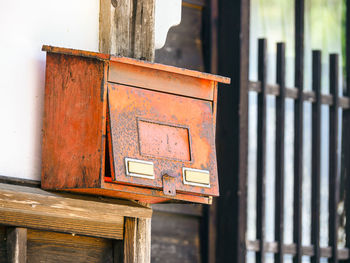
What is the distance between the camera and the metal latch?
2.57m

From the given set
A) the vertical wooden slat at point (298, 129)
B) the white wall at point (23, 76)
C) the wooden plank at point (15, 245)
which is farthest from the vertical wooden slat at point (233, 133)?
the wooden plank at point (15, 245)

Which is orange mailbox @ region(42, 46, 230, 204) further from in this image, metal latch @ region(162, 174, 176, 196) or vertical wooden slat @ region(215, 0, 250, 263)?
vertical wooden slat @ region(215, 0, 250, 263)

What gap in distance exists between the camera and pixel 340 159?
190 inches

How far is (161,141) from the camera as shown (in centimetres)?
262

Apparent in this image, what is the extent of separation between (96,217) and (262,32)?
7.72ft

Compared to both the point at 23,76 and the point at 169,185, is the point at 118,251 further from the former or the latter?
the point at 23,76

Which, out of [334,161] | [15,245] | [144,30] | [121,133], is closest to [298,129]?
[334,161]

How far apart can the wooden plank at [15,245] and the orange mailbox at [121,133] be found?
0.62 feet

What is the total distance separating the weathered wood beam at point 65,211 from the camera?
2.42 m

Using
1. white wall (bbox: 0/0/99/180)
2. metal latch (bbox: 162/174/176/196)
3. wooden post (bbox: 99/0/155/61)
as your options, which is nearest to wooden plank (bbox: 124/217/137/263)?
metal latch (bbox: 162/174/176/196)

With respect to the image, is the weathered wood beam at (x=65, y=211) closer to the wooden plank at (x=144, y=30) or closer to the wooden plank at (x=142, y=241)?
the wooden plank at (x=142, y=241)

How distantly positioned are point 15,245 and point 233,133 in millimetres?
2138

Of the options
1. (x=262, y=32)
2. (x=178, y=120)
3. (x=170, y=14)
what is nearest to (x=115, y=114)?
(x=178, y=120)

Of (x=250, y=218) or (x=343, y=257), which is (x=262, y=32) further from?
(x=343, y=257)
